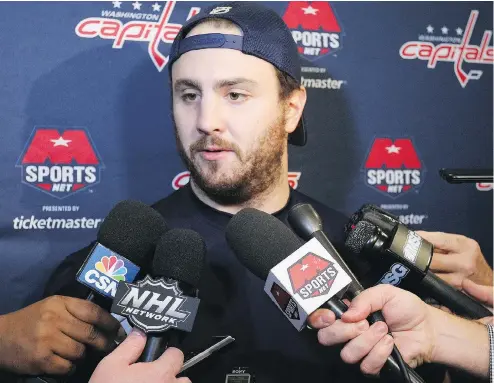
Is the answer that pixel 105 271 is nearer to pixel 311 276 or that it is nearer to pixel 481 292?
pixel 311 276

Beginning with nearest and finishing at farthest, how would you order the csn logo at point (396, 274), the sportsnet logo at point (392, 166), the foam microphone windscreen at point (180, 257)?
the foam microphone windscreen at point (180, 257) → the csn logo at point (396, 274) → the sportsnet logo at point (392, 166)

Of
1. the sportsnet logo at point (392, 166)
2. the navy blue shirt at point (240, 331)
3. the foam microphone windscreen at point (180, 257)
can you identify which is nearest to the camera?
the foam microphone windscreen at point (180, 257)

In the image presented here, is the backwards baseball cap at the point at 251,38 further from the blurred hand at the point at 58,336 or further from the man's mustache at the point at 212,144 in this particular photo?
the blurred hand at the point at 58,336

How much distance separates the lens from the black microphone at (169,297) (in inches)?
35.7

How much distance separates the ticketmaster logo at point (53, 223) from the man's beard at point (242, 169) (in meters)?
0.43

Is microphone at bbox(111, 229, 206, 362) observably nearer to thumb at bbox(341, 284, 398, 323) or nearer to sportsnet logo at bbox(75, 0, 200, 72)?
thumb at bbox(341, 284, 398, 323)

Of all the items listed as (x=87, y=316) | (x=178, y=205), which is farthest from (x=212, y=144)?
(x=87, y=316)

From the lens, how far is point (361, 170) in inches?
76.7

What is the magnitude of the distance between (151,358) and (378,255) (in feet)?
1.56

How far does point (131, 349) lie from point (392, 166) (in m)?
1.32

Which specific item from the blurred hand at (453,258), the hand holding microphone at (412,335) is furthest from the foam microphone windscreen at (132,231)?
the blurred hand at (453,258)

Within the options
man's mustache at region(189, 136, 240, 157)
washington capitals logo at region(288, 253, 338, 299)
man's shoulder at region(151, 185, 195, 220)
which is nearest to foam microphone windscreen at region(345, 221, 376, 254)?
washington capitals logo at region(288, 253, 338, 299)

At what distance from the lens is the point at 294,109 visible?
156 cm

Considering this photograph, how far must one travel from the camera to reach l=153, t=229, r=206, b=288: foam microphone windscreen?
3.22 ft
